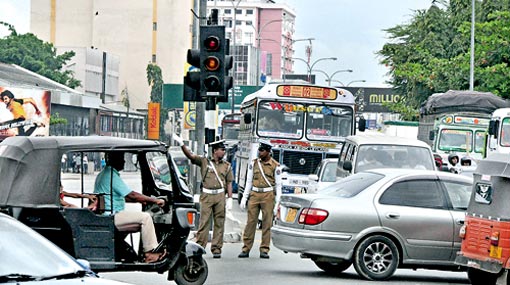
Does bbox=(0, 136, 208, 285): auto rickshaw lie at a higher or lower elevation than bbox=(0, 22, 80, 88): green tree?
lower

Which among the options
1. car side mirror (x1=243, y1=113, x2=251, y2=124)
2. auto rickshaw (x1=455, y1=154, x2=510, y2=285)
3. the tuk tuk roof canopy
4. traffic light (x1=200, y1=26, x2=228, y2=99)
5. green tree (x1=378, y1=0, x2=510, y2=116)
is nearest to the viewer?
the tuk tuk roof canopy

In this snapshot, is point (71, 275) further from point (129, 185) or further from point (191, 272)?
point (129, 185)

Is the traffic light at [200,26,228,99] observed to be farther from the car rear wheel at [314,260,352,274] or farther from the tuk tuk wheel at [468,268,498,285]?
the tuk tuk wheel at [468,268,498,285]

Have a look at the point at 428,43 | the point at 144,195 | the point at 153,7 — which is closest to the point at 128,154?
the point at 144,195

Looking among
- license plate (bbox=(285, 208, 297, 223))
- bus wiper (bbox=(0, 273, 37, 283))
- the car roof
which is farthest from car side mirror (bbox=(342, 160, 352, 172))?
bus wiper (bbox=(0, 273, 37, 283))

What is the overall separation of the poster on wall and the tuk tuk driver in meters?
57.7

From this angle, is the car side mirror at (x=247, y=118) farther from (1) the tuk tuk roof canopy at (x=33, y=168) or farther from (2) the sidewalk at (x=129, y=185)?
(1) the tuk tuk roof canopy at (x=33, y=168)

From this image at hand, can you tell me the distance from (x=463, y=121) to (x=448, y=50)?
1027 inches

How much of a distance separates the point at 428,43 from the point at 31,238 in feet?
193

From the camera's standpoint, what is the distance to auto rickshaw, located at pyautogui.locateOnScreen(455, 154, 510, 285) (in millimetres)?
12695

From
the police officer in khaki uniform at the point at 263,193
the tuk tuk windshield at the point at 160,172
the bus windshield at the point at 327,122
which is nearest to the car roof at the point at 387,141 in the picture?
the bus windshield at the point at 327,122

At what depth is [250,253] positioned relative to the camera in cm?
1898

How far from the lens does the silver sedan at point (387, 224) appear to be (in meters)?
15.0

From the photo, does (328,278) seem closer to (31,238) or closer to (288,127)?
(31,238)
